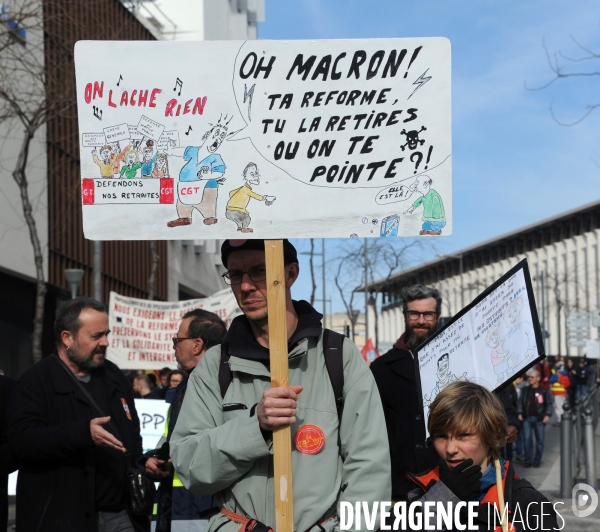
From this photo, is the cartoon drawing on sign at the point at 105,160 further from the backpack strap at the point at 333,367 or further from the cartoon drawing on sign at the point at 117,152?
the backpack strap at the point at 333,367

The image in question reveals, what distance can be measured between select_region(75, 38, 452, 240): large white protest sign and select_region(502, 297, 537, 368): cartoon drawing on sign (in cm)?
94

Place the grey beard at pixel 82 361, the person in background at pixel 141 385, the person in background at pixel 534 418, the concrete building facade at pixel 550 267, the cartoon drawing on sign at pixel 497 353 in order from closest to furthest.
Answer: the cartoon drawing on sign at pixel 497 353, the grey beard at pixel 82 361, the person in background at pixel 141 385, the person in background at pixel 534 418, the concrete building facade at pixel 550 267

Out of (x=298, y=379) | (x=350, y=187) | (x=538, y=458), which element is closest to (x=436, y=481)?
(x=298, y=379)

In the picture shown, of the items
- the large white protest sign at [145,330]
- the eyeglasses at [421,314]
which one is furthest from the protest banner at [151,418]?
the large white protest sign at [145,330]

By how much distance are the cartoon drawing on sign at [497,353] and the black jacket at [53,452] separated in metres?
2.00

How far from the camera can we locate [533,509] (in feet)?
11.6

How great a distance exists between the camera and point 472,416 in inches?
149

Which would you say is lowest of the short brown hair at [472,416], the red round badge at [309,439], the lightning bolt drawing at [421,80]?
the red round badge at [309,439]

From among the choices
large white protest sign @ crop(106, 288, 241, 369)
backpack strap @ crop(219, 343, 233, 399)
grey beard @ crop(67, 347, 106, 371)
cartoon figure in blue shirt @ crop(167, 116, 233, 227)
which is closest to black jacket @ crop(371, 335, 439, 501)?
grey beard @ crop(67, 347, 106, 371)

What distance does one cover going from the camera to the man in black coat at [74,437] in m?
5.13

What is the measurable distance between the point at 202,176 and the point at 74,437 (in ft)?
5.97

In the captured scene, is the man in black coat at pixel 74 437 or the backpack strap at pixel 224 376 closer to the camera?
the backpack strap at pixel 224 376

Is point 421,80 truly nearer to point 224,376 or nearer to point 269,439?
point 224,376

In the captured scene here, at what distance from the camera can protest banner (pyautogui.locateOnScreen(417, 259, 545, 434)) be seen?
182 inches
